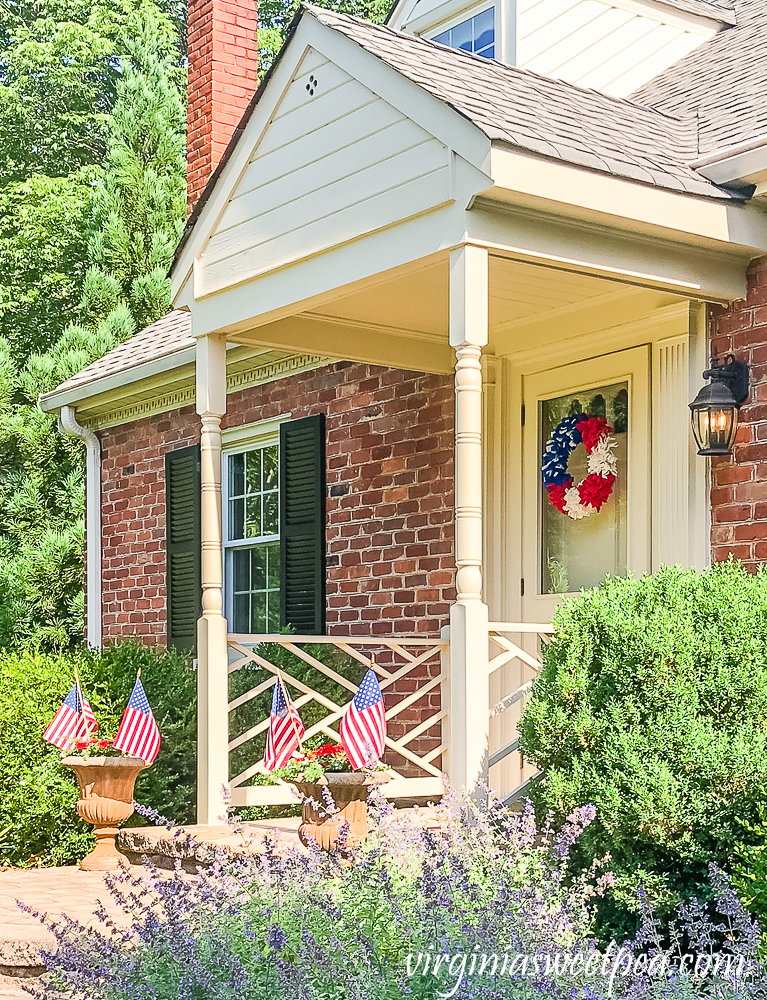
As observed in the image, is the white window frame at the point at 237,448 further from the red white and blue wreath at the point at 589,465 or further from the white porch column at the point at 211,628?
the red white and blue wreath at the point at 589,465

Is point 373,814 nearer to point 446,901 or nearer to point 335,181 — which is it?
point 446,901

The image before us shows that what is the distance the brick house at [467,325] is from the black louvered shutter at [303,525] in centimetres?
2

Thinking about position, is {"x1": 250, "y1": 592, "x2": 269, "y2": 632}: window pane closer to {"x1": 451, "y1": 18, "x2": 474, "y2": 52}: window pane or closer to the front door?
the front door

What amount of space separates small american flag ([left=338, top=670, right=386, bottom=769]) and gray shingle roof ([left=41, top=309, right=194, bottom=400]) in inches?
206

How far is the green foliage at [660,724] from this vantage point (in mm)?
4758

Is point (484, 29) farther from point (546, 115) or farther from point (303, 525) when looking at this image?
point (303, 525)

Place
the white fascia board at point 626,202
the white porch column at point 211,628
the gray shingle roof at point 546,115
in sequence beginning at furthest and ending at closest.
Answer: the white porch column at point 211,628
the gray shingle roof at point 546,115
the white fascia board at point 626,202

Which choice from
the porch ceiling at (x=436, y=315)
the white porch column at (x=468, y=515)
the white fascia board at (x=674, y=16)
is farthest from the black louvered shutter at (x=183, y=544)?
the white porch column at (x=468, y=515)

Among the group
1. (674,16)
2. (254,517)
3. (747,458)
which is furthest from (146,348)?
(747,458)

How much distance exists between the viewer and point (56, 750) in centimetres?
873

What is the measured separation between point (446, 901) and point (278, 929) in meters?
0.50

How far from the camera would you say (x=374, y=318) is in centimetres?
778

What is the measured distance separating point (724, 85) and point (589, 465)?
2.46 metres

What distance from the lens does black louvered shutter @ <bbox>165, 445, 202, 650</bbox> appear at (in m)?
11.2
